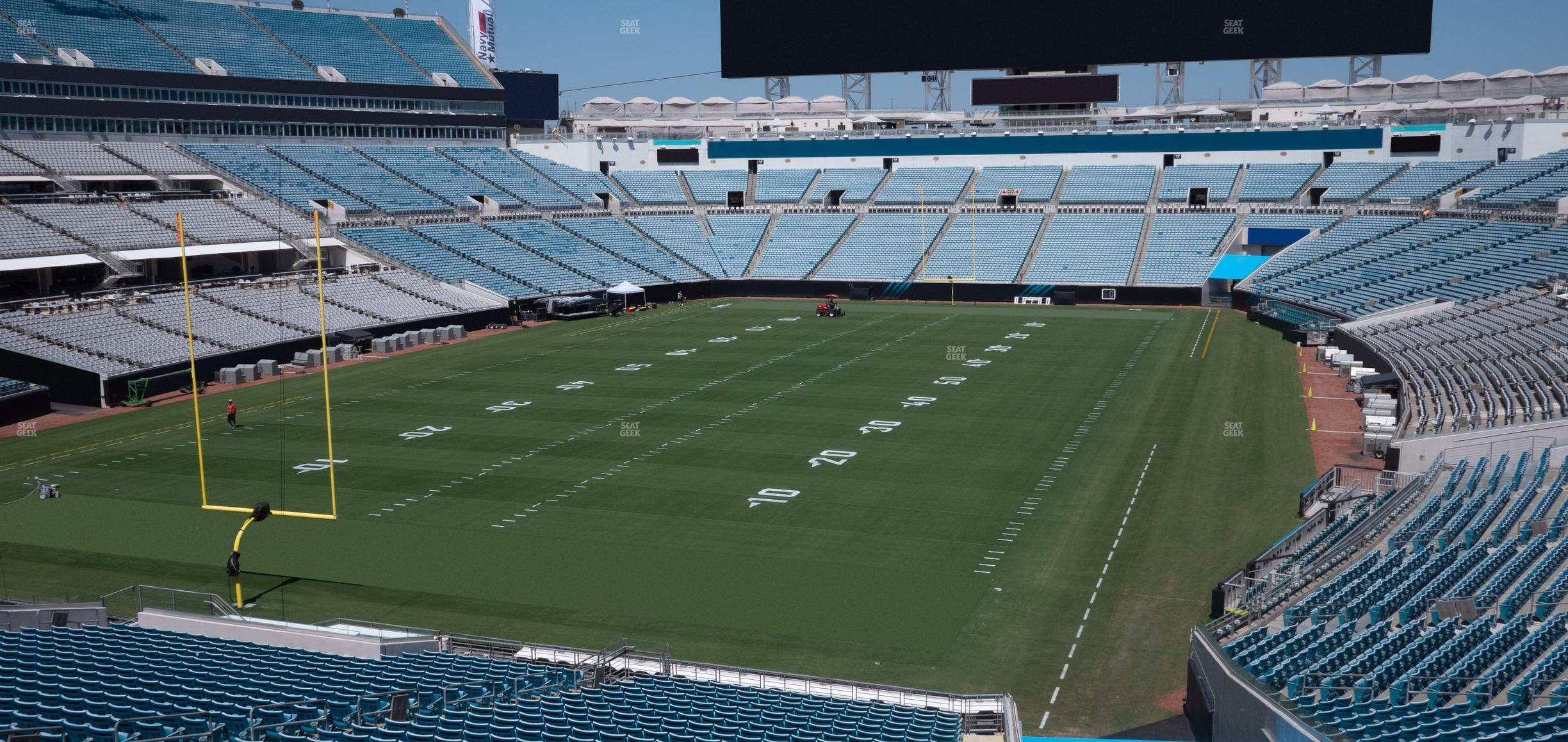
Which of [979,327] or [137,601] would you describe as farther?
[979,327]

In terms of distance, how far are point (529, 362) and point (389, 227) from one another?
2109 cm

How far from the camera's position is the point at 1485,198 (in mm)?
54969

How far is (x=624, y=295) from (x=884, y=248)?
52.1ft

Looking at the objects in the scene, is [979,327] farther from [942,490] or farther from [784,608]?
[784,608]

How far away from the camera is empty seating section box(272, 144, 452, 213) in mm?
62406

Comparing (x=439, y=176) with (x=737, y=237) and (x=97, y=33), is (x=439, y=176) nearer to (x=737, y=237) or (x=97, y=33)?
(x=737, y=237)

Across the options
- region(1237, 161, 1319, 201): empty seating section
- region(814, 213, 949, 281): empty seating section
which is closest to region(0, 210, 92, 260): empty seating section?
region(814, 213, 949, 281): empty seating section

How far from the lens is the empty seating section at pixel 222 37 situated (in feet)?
206

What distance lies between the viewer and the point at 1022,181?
238 ft

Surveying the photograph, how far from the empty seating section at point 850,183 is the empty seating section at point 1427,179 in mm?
27510

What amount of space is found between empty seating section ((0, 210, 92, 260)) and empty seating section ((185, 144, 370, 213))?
11.8 m

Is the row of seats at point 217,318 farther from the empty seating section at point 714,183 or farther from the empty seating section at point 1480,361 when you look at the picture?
the empty seating section at point 1480,361

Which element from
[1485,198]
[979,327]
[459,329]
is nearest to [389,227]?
[459,329]

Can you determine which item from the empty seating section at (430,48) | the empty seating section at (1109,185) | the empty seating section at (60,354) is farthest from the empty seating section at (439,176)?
the empty seating section at (1109,185)
